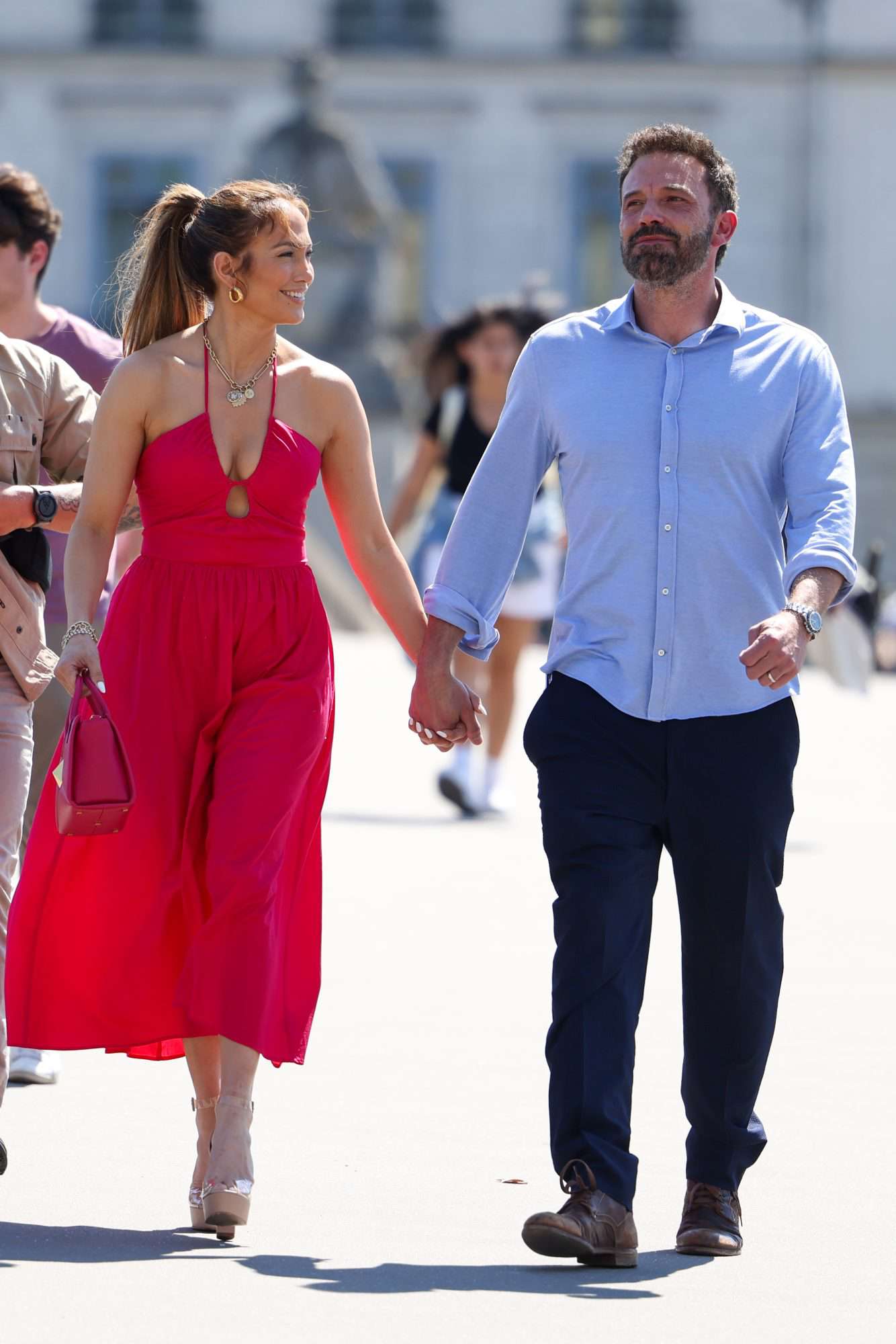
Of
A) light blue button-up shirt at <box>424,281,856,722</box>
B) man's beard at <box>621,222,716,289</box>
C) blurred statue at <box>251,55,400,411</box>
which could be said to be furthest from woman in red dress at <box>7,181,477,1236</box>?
blurred statue at <box>251,55,400,411</box>

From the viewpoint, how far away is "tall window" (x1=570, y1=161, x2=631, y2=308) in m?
48.0

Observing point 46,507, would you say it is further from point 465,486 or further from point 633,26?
point 633,26

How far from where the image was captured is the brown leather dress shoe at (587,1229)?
4719 millimetres

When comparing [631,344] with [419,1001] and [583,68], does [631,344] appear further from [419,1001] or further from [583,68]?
[583,68]

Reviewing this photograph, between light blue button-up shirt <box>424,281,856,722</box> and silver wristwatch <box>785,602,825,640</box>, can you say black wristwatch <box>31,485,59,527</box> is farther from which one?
silver wristwatch <box>785,602,825,640</box>

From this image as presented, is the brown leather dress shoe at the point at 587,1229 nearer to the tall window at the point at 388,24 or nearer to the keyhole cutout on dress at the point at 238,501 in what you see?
the keyhole cutout on dress at the point at 238,501

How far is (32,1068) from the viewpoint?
6.48 meters

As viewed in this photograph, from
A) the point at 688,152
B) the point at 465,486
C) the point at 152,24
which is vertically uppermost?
the point at 152,24

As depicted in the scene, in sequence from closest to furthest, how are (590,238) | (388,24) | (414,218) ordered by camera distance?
(414,218) < (590,238) < (388,24)

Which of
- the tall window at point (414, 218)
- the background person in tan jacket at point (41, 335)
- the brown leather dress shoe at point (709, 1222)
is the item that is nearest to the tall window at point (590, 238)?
the tall window at point (414, 218)

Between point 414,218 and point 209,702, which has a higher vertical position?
point 414,218

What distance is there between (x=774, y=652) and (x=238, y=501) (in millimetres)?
1150

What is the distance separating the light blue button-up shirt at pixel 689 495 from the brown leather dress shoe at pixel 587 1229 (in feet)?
2.78

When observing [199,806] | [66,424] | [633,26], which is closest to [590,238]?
[633,26]
